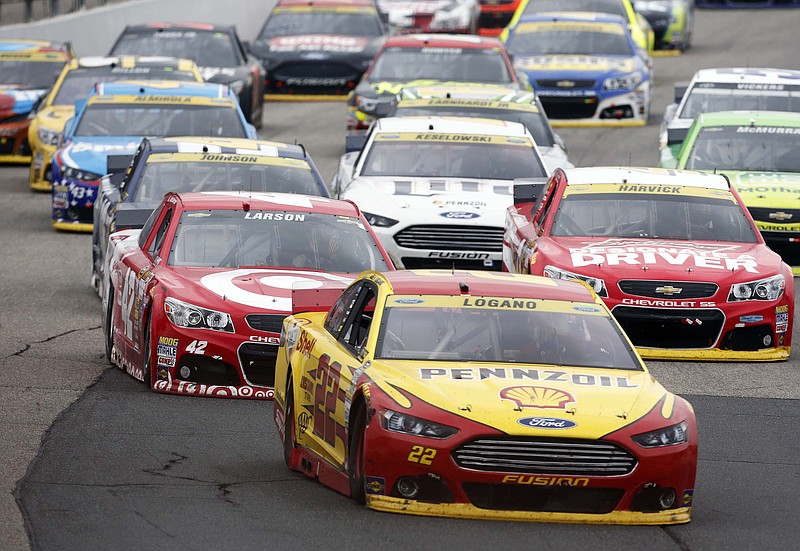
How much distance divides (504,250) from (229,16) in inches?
942

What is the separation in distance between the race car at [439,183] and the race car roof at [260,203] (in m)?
3.56

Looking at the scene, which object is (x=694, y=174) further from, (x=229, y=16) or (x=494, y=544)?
(x=229, y=16)

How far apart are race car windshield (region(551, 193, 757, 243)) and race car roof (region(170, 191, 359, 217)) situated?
2389 millimetres

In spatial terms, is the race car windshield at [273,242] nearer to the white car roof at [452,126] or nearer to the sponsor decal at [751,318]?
the sponsor decal at [751,318]

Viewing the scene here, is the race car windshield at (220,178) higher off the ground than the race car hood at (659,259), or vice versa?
the race car hood at (659,259)

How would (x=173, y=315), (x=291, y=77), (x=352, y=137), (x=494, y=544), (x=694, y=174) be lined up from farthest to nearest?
1. (x=291, y=77)
2. (x=352, y=137)
3. (x=694, y=174)
4. (x=173, y=315)
5. (x=494, y=544)

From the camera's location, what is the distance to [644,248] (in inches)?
578

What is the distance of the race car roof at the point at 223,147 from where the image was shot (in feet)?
56.0

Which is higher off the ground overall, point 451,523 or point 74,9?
point 451,523

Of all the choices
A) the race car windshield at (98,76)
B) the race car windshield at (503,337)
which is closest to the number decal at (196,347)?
the race car windshield at (503,337)

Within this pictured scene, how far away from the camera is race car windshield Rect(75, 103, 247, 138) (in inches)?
818

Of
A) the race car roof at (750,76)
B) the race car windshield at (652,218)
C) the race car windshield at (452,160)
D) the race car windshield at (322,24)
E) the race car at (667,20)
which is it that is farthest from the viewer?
the race car at (667,20)

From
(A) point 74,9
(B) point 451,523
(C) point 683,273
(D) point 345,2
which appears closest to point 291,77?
(D) point 345,2

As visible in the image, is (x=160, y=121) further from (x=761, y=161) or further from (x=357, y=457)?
(x=357, y=457)
